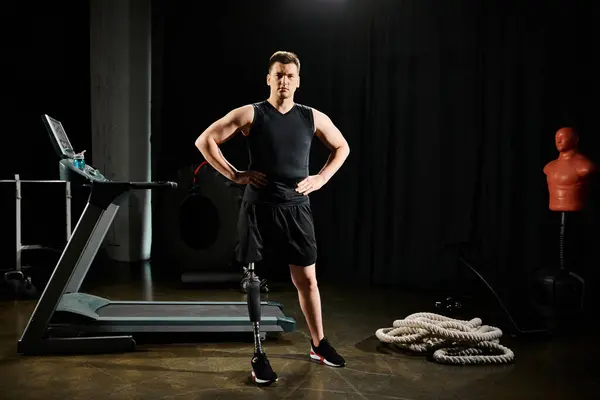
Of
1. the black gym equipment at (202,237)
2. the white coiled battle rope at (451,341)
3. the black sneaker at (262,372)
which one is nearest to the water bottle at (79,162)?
the black sneaker at (262,372)

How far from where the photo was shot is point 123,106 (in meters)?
6.41

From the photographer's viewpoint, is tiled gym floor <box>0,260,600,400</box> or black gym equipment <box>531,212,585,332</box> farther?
black gym equipment <box>531,212,585,332</box>

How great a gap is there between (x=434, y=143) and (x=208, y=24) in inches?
96.3

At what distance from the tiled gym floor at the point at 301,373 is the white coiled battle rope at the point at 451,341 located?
0.05 metres

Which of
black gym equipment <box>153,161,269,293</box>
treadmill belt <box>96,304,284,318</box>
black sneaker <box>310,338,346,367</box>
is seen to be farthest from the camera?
black gym equipment <box>153,161,269,293</box>

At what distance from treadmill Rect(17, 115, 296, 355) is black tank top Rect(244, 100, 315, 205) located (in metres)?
0.63

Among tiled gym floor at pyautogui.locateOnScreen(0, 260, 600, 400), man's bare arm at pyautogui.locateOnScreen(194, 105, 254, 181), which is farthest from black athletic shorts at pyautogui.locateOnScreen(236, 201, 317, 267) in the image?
tiled gym floor at pyautogui.locateOnScreen(0, 260, 600, 400)

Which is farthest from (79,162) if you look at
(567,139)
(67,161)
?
(567,139)

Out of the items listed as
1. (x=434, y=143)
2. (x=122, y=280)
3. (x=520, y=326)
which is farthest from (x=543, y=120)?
(x=122, y=280)

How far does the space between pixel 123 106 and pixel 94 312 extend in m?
3.26

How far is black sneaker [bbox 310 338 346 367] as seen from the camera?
3145mm

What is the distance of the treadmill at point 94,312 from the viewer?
10.7 ft

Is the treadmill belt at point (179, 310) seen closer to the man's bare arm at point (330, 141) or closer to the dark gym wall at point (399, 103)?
the man's bare arm at point (330, 141)

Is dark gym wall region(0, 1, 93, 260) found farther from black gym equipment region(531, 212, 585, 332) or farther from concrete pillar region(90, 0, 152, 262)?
black gym equipment region(531, 212, 585, 332)
